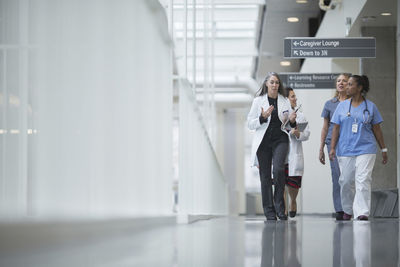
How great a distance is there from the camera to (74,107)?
209 centimetres

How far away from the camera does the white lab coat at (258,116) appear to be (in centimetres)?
800

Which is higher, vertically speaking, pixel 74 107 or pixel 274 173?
pixel 74 107

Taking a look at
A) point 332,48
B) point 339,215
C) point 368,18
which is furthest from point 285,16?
point 339,215

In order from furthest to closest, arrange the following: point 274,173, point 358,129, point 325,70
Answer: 1. point 325,70
2. point 358,129
3. point 274,173

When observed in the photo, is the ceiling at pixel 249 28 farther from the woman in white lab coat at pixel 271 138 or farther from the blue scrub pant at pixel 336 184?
the blue scrub pant at pixel 336 184

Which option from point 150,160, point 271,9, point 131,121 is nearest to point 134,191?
point 131,121

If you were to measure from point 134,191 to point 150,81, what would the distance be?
37.5 inches

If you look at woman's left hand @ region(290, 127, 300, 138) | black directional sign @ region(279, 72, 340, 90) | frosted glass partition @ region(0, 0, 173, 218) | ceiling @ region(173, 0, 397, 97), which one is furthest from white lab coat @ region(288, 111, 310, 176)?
frosted glass partition @ region(0, 0, 173, 218)

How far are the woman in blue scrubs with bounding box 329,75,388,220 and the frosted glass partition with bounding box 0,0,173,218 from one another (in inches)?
171

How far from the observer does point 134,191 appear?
12.1 ft

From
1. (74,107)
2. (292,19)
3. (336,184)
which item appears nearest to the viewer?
(74,107)

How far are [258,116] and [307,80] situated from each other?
10.7ft

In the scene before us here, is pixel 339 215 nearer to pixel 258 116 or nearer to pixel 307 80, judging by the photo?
pixel 258 116

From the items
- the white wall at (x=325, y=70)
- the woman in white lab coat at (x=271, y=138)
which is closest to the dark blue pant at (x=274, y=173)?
the woman in white lab coat at (x=271, y=138)
